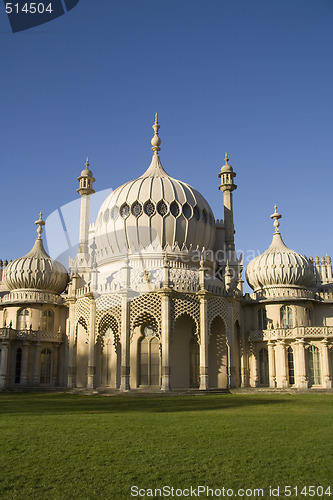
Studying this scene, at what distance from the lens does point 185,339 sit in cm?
3144

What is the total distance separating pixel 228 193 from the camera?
133 ft

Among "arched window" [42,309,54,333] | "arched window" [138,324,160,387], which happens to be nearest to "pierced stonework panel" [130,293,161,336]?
"arched window" [138,324,160,387]

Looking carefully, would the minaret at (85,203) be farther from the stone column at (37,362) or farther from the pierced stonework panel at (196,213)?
the pierced stonework panel at (196,213)

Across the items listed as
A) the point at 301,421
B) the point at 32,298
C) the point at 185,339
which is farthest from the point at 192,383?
the point at 301,421

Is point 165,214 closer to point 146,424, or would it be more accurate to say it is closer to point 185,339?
point 185,339

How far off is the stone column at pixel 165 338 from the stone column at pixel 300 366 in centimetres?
901

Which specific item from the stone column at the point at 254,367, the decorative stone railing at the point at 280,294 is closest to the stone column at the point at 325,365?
the decorative stone railing at the point at 280,294

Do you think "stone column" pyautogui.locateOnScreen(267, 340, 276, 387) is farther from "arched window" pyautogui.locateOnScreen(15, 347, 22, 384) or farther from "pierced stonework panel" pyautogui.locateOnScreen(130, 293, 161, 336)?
"arched window" pyautogui.locateOnScreen(15, 347, 22, 384)

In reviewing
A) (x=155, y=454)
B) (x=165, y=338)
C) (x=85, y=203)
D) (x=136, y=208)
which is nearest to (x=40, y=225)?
(x=85, y=203)

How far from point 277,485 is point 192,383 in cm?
2483

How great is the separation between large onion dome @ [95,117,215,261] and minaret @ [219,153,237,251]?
10.8 feet

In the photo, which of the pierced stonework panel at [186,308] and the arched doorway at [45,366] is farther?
the arched doorway at [45,366]

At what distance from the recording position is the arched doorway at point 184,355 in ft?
101

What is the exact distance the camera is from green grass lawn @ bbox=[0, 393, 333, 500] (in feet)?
22.7
